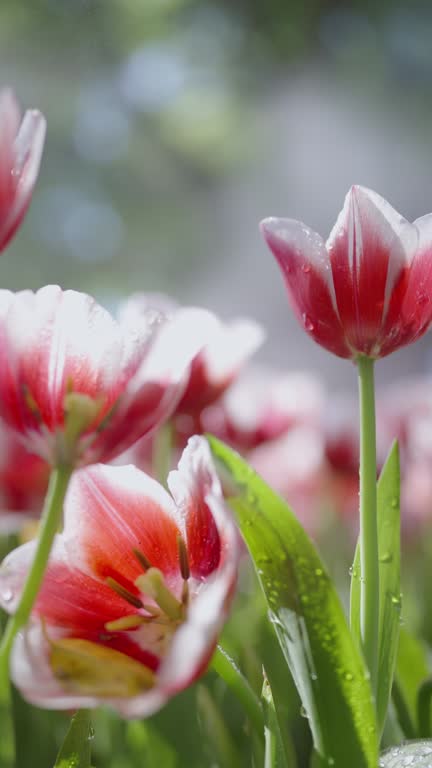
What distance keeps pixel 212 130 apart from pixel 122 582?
835 centimetres

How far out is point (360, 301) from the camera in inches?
13.2

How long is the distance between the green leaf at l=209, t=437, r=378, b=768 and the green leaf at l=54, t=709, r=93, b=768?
69mm

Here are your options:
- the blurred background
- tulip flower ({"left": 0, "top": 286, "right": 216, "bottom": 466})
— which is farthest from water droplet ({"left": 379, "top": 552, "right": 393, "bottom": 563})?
the blurred background

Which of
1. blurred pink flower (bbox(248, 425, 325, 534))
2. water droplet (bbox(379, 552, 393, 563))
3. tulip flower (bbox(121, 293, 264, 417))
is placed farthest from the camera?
blurred pink flower (bbox(248, 425, 325, 534))

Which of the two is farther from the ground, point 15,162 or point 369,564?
point 15,162

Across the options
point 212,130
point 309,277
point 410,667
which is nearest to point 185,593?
point 309,277

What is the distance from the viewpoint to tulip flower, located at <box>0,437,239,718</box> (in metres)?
0.24

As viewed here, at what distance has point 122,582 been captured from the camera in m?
0.31

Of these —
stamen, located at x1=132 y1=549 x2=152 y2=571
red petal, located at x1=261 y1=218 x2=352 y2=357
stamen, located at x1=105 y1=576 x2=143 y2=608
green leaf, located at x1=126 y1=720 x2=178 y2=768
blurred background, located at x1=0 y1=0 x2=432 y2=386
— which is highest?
blurred background, located at x1=0 y1=0 x2=432 y2=386

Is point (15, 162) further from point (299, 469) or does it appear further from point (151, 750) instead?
point (299, 469)

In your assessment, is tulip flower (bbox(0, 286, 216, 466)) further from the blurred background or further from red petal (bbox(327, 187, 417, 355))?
the blurred background

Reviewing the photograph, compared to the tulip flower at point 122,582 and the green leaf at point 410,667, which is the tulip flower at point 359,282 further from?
the green leaf at point 410,667

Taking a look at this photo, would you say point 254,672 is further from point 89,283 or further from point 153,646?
point 89,283

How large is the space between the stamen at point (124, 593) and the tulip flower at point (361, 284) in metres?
0.10
